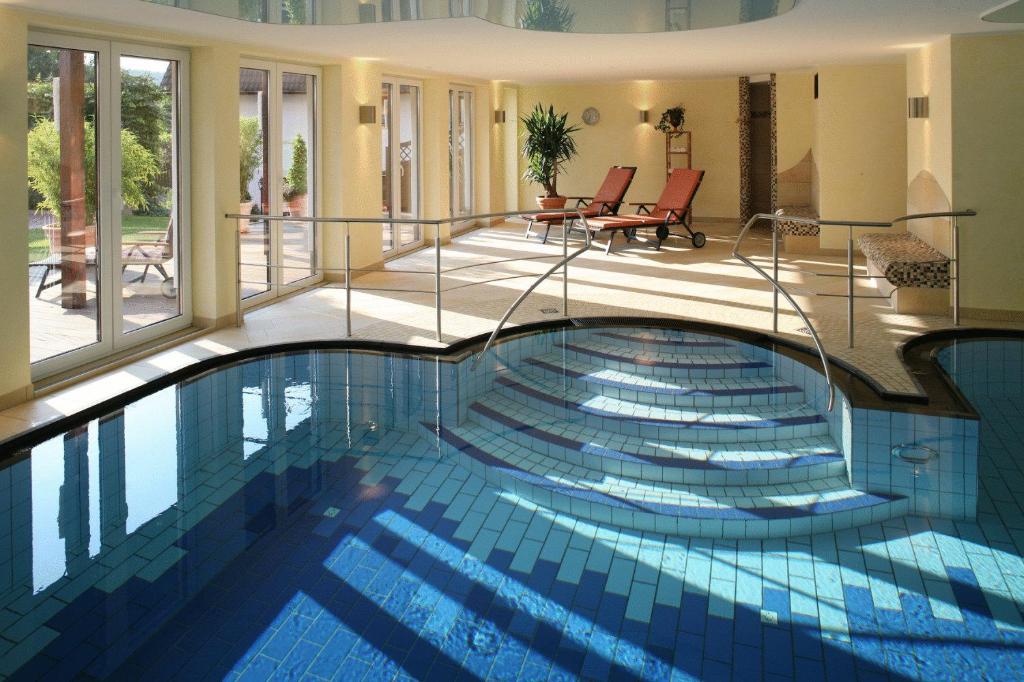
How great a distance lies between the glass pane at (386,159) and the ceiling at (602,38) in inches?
29.2

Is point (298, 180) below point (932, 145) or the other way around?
below

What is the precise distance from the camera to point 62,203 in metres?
6.91

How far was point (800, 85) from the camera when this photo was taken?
14.4 metres

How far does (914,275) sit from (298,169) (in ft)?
21.4

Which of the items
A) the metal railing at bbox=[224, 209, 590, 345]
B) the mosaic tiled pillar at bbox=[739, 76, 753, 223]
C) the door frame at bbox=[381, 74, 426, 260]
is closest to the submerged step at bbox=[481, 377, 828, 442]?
the metal railing at bbox=[224, 209, 590, 345]

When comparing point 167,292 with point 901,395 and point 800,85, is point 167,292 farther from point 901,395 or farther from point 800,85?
point 800,85

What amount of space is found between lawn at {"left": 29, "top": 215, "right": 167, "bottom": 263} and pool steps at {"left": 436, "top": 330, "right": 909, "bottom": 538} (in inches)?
127

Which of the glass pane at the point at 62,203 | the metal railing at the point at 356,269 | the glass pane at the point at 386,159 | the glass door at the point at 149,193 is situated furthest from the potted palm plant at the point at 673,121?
the glass pane at the point at 62,203

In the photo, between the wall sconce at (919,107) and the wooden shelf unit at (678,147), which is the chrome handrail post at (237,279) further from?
the wooden shelf unit at (678,147)

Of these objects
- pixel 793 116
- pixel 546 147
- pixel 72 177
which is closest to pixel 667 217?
pixel 793 116

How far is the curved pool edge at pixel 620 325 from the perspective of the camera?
19.4 feet

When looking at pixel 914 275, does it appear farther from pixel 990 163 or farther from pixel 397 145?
pixel 397 145

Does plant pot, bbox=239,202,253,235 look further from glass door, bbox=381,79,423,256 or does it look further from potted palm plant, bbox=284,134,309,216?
glass door, bbox=381,79,423,256

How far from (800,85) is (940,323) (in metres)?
7.22
